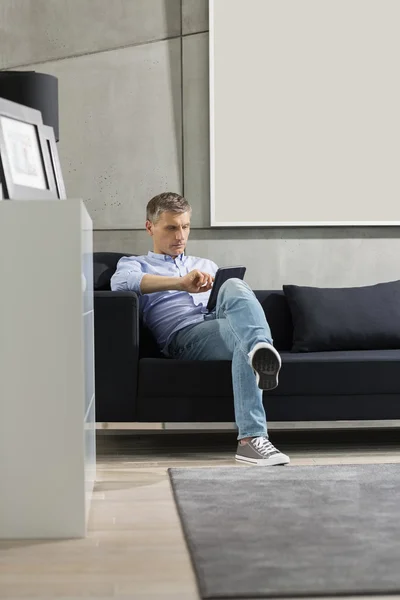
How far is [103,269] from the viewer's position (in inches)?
155

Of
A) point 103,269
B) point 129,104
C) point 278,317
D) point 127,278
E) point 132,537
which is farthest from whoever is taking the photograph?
point 129,104

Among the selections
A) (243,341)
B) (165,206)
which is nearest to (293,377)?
(243,341)

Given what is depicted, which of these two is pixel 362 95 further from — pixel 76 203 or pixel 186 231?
pixel 76 203

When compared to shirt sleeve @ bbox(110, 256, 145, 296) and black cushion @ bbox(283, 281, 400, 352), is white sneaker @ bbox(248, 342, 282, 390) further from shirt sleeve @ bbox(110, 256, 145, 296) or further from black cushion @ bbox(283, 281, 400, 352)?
black cushion @ bbox(283, 281, 400, 352)

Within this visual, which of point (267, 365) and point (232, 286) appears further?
point (232, 286)

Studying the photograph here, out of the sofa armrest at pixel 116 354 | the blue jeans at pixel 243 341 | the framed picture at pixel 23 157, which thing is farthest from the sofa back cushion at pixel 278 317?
the framed picture at pixel 23 157

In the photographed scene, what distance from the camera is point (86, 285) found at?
8.25ft

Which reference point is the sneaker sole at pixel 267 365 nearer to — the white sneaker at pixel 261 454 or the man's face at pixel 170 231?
the white sneaker at pixel 261 454

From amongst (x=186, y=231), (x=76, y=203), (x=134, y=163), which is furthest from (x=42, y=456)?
(x=134, y=163)

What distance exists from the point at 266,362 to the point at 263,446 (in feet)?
1.12

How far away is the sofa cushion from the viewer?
346 centimetres

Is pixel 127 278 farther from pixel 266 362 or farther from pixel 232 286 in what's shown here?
pixel 266 362

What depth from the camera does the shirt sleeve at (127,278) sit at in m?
3.56

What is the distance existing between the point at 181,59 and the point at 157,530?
2772mm
